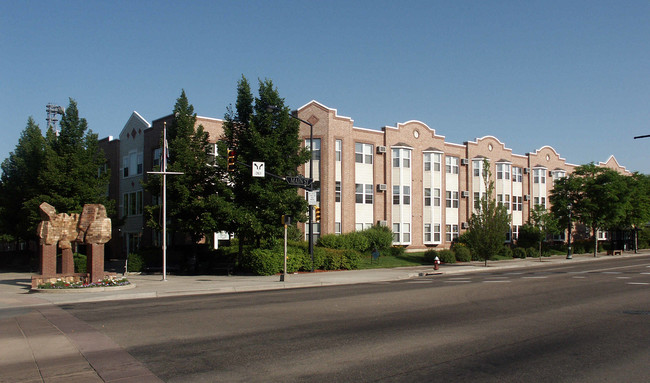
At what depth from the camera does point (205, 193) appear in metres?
32.0

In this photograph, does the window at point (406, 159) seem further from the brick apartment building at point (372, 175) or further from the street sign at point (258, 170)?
the street sign at point (258, 170)

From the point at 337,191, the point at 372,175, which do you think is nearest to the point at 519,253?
the point at 372,175

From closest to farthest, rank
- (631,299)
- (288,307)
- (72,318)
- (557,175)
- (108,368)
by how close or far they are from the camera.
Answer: (108,368)
(72,318)
(288,307)
(631,299)
(557,175)

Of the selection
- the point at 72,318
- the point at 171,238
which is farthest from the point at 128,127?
the point at 72,318

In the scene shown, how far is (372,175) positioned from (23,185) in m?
26.1

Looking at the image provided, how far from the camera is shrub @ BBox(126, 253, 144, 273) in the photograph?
31.1 m

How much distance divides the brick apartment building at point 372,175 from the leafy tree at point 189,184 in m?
5.51

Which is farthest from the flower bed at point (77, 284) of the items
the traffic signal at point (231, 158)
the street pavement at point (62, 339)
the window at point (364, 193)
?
the window at point (364, 193)

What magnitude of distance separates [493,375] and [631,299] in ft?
37.1

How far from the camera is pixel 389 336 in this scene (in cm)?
1034

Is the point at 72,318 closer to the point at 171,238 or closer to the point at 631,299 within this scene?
the point at 631,299

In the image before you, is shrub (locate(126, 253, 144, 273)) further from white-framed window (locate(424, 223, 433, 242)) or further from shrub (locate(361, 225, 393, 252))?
white-framed window (locate(424, 223, 433, 242))

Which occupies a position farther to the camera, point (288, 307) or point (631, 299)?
point (631, 299)

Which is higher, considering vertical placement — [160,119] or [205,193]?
[160,119]
